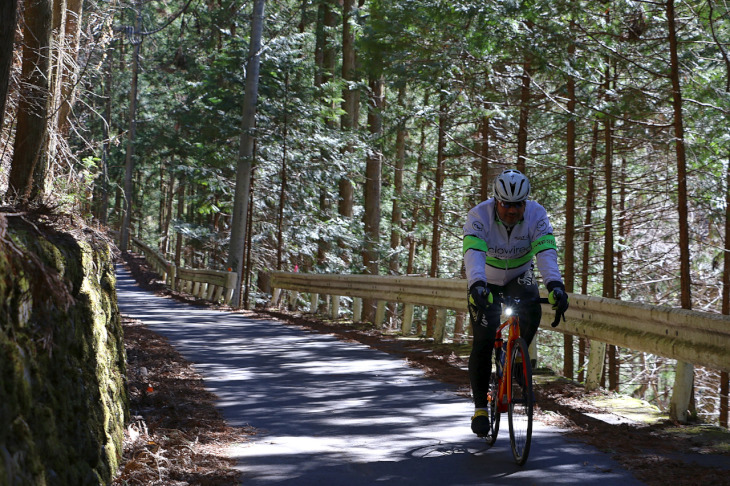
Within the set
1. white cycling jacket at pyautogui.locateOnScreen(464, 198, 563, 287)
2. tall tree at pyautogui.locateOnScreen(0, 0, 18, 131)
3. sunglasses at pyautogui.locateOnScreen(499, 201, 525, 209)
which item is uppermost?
tall tree at pyautogui.locateOnScreen(0, 0, 18, 131)

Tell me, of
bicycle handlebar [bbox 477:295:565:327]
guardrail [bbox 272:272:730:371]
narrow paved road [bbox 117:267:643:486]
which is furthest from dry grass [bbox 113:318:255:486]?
guardrail [bbox 272:272:730:371]

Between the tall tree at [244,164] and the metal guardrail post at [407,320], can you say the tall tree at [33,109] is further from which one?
the tall tree at [244,164]

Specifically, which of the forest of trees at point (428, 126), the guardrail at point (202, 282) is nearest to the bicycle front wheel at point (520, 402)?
the forest of trees at point (428, 126)

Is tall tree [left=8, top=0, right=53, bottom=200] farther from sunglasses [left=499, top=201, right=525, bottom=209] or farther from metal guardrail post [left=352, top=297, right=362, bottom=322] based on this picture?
metal guardrail post [left=352, top=297, right=362, bottom=322]

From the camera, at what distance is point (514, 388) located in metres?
5.69

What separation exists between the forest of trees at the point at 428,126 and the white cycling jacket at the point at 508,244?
3.04 meters

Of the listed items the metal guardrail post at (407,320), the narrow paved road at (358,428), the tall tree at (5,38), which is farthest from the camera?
the metal guardrail post at (407,320)

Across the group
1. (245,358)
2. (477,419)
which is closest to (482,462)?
(477,419)

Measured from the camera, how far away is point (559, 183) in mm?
21062

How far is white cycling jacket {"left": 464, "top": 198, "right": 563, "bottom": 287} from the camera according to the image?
19.2 feet

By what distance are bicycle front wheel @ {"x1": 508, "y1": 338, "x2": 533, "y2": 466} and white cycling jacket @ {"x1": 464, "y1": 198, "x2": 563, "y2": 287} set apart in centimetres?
63

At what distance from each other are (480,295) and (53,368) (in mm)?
2972

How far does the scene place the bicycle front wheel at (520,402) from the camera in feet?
17.5

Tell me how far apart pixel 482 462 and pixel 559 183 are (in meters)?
16.4
